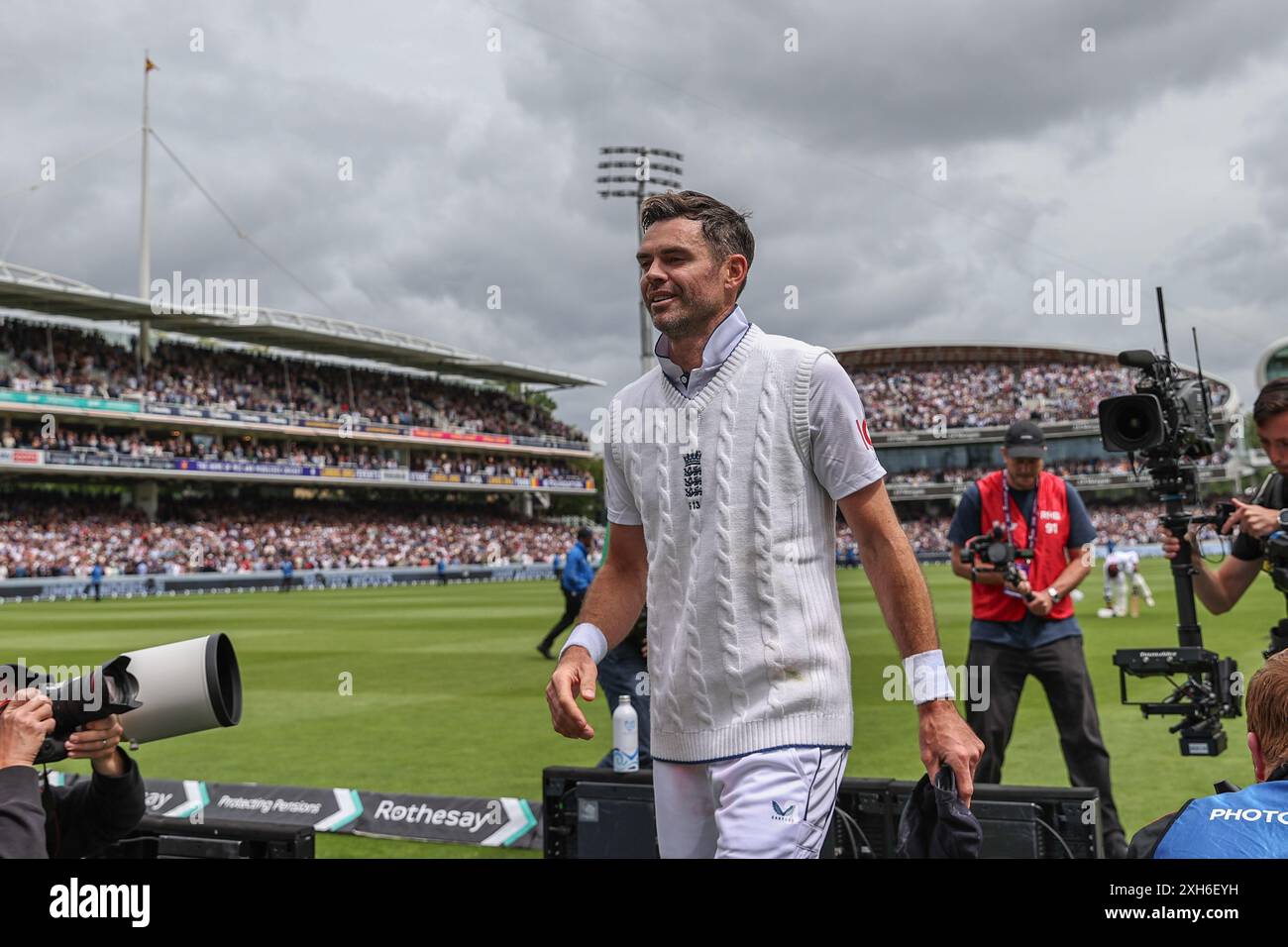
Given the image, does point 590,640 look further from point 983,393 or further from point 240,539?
point 983,393

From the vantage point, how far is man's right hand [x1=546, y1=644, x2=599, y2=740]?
2.92 m

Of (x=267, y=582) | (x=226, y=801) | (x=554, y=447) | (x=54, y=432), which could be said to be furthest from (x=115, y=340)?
(x=226, y=801)

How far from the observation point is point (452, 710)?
1191cm

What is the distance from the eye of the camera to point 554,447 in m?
74.6

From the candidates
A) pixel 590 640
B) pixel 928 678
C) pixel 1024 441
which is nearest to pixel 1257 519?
pixel 1024 441

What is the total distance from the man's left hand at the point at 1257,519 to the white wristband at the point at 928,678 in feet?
7.60

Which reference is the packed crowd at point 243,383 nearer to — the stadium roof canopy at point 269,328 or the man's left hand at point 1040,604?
the stadium roof canopy at point 269,328

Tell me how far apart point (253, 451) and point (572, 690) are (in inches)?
2273

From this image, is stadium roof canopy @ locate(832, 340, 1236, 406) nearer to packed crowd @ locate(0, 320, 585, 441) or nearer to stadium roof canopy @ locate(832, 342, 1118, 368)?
stadium roof canopy @ locate(832, 342, 1118, 368)

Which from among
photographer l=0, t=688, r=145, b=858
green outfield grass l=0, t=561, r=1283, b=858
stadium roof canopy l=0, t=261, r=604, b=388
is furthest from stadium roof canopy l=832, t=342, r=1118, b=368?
photographer l=0, t=688, r=145, b=858

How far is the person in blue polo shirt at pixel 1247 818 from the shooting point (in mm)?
1836

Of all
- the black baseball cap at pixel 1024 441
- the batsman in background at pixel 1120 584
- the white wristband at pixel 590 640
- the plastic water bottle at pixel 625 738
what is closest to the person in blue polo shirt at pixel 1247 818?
the white wristband at pixel 590 640
